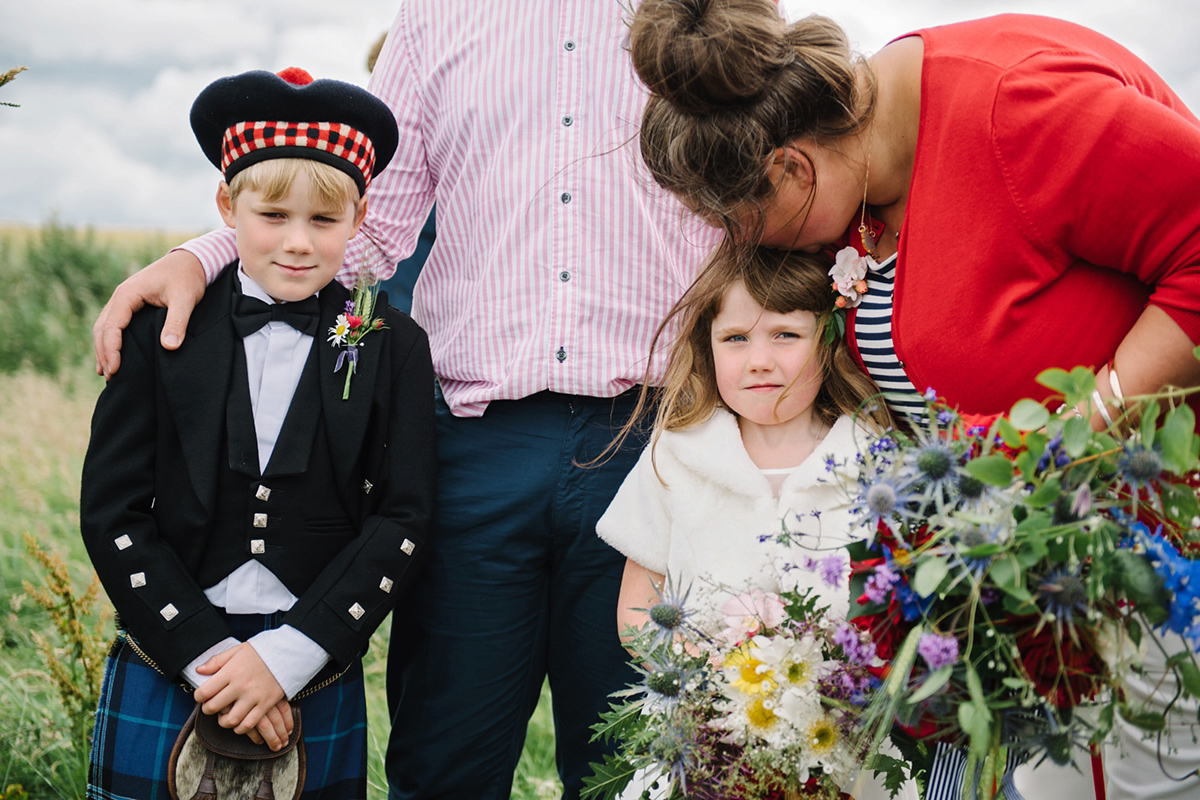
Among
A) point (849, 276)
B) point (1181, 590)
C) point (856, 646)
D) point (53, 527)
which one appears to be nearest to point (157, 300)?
point (849, 276)

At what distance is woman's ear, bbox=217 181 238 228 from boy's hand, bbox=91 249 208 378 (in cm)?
12

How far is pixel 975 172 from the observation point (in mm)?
1605

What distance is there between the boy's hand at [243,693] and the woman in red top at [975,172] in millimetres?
1328

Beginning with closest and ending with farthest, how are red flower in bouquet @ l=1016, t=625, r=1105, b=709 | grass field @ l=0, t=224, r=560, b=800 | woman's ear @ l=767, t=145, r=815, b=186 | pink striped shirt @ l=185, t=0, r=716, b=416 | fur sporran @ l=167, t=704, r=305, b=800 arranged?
red flower in bouquet @ l=1016, t=625, r=1105, b=709 < woman's ear @ l=767, t=145, r=815, b=186 < fur sporran @ l=167, t=704, r=305, b=800 < pink striped shirt @ l=185, t=0, r=716, b=416 < grass field @ l=0, t=224, r=560, b=800

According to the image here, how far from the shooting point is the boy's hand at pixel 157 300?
195 cm

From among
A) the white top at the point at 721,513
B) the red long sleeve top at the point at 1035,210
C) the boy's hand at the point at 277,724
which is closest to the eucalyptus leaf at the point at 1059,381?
the red long sleeve top at the point at 1035,210

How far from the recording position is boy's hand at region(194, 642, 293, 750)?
188 centimetres

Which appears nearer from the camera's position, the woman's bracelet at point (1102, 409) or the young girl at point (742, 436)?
the woman's bracelet at point (1102, 409)

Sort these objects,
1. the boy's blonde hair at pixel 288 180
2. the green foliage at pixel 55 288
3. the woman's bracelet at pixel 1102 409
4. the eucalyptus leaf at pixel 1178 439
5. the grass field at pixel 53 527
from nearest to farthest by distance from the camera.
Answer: the eucalyptus leaf at pixel 1178 439
the woman's bracelet at pixel 1102 409
the boy's blonde hair at pixel 288 180
the grass field at pixel 53 527
the green foliage at pixel 55 288

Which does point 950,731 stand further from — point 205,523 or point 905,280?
point 205,523

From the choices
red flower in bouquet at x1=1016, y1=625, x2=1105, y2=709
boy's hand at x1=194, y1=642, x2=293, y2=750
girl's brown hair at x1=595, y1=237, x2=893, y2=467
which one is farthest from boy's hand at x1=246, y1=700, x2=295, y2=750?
red flower in bouquet at x1=1016, y1=625, x2=1105, y2=709

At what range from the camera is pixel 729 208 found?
1.78 m

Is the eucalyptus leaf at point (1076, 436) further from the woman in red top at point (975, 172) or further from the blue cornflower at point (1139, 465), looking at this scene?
the woman in red top at point (975, 172)

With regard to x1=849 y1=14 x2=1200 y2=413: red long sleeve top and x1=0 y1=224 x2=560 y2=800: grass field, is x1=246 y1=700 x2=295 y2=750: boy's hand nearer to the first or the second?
x1=0 y1=224 x2=560 y2=800: grass field
